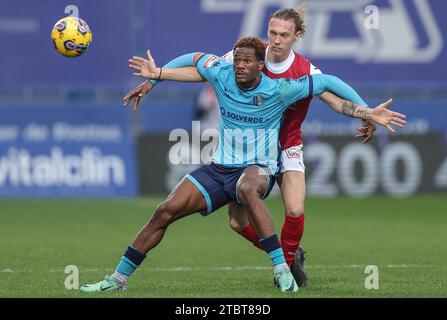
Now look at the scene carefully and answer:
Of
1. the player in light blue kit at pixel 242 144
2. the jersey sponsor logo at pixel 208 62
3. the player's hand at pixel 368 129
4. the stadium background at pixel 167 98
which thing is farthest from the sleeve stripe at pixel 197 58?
the stadium background at pixel 167 98

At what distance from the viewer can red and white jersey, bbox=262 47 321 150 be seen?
36.4 feet

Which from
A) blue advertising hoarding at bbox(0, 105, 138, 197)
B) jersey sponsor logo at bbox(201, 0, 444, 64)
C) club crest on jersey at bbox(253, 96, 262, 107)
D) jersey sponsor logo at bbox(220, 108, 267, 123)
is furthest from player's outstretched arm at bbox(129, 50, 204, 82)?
jersey sponsor logo at bbox(201, 0, 444, 64)

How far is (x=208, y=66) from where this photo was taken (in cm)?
1081

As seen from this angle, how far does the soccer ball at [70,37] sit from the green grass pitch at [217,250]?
88.1 inches

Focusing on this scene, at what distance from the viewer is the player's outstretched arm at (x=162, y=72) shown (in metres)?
10.8

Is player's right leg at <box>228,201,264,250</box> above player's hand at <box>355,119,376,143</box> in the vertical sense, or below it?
below

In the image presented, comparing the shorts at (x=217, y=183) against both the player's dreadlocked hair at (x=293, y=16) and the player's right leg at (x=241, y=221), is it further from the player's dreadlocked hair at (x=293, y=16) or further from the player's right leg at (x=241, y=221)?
the player's dreadlocked hair at (x=293, y=16)

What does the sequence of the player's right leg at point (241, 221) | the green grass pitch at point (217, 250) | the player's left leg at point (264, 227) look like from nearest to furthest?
the player's left leg at point (264, 227), the green grass pitch at point (217, 250), the player's right leg at point (241, 221)

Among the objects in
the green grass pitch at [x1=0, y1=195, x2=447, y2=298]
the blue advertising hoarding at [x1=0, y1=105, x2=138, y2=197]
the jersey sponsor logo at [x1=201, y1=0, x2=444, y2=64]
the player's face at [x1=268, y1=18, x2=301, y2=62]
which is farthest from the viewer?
the jersey sponsor logo at [x1=201, y1=0, x2=444, y2=64]

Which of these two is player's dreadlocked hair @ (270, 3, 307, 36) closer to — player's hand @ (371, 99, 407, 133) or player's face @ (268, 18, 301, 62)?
player's face @ (268, 18, 301, 62)

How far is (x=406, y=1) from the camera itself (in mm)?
25219

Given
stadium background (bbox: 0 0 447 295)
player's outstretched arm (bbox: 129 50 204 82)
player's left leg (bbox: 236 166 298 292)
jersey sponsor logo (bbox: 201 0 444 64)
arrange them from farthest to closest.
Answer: jersey sponsor logo (bbox: 201 0 444 64) < stadium background (bbox: 0 0 447 295) < player's outstretched arm (bbox: 129 50 204 82) < player's left leg (bbox: 236 166 298 292)

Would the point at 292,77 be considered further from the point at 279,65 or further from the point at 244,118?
the point at 244,118

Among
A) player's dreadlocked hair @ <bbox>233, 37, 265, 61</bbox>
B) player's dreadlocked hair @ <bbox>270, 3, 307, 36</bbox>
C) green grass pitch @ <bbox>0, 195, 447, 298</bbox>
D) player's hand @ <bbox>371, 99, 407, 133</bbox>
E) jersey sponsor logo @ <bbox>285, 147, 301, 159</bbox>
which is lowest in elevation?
green grass pitch @ <bbox>0, 195, 447, 298</bbox>
